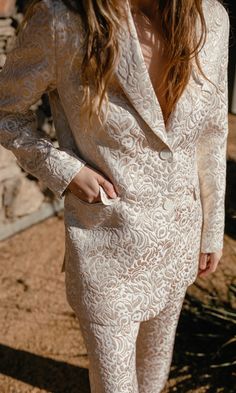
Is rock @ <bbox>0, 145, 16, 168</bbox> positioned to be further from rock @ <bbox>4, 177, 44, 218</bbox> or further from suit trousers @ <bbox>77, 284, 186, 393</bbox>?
suit trousers @ <bbox>77, 284, 186, 393</bbox>

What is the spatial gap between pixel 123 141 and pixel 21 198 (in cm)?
292

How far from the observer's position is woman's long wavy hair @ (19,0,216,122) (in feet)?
5.30

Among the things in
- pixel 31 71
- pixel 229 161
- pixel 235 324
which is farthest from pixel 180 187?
pixel 229 161

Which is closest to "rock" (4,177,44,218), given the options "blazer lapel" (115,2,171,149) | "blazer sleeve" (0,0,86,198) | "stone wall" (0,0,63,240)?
"stone wall" (0,0,63,240)

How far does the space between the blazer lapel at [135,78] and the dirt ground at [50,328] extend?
1.93m

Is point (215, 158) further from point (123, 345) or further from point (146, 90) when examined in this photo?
point (123, 345)

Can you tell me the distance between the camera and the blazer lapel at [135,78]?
1660 millimetres

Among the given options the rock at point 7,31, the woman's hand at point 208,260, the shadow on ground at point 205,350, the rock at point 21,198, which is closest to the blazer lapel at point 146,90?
the woman's hand at point 208,260

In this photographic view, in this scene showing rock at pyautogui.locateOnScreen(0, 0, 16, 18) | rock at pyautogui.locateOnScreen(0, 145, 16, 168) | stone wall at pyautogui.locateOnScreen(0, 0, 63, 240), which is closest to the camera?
rock at pyautogui.locateOnScreen(0, 0, 16, 18)

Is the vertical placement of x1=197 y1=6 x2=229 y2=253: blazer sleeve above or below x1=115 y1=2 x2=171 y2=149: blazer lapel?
below

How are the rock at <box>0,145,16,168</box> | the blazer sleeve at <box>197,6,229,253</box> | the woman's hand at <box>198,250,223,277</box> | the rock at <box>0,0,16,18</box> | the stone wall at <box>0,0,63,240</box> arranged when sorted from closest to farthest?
the blazer sleeve at <box>197,6,229,253</box>, the woman's hand at <box>198,250,223,277</box>, the rock at <box>0,0,16,18</box>, the rock at <box>0,145,16,168</box>, the stone wall at <box>0,0,63,240</box>

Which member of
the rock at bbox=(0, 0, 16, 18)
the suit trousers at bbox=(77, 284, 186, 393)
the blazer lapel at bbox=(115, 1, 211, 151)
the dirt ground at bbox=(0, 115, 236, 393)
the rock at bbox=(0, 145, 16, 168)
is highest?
the blazer lapel at bbox=(115, 1, 211, 151)

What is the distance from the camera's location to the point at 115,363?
6.68ft

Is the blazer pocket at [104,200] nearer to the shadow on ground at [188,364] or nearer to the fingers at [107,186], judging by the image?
the fingers at [107,186]
